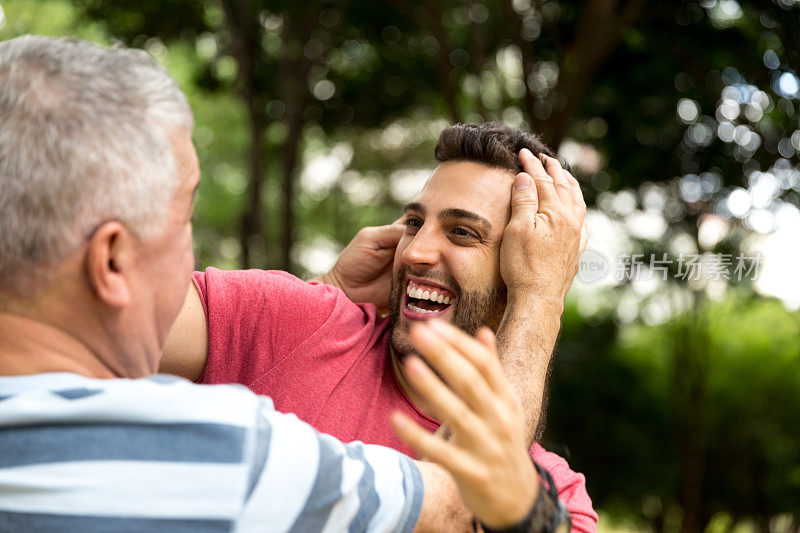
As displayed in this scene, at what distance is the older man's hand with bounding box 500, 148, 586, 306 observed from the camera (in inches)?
85.9

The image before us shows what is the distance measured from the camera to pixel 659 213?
7.33m

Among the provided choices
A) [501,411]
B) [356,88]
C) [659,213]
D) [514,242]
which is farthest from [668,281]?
[501,411]

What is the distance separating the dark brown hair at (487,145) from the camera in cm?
265

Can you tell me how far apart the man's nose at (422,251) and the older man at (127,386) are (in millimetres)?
1179

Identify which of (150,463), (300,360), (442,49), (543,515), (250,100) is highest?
(150,463)

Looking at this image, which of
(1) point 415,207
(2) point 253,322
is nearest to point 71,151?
(2) point 253,322

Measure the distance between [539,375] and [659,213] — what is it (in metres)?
5.87

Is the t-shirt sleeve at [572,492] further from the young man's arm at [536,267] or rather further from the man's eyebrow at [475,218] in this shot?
the man's eyebrow at [475,218]

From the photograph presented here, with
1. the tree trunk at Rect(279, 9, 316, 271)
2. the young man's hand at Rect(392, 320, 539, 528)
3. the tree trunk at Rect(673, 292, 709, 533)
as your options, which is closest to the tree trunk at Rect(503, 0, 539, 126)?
the tree trunk at Rect(279, 9, 316, 271)

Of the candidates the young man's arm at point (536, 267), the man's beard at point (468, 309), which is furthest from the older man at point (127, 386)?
the man's beard at point (468, 309)

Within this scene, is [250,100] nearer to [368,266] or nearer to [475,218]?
[368,266]

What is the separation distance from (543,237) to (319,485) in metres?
1.21

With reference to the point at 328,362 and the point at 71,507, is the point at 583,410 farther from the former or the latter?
the point at 71,507

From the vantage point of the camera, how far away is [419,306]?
8.29ft
